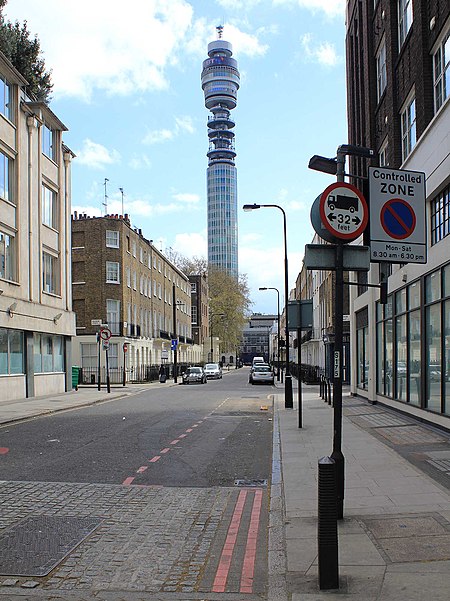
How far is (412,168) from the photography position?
17547mm

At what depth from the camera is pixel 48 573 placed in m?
5.73

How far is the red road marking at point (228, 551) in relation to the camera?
18.0 feet

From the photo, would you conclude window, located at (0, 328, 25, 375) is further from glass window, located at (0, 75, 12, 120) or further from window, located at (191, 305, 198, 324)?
window, located at (191, 305, 198, 324)

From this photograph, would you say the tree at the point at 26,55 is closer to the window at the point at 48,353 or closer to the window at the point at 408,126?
the window at the point at 48,353

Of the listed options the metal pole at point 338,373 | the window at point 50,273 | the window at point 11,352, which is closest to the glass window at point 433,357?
the metal pole at point 338,373

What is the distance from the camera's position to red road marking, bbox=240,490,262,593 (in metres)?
5.49

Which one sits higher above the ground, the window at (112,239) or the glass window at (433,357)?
the window at (112,239)

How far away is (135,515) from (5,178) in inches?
933

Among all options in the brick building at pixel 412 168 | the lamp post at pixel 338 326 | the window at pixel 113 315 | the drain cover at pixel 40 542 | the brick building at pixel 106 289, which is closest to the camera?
the drain cover at pixel 40 542

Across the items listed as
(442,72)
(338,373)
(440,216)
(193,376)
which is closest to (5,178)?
(442,72)

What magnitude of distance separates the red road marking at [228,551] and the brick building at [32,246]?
21.0 meters

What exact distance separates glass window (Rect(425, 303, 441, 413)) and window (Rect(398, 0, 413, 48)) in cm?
861

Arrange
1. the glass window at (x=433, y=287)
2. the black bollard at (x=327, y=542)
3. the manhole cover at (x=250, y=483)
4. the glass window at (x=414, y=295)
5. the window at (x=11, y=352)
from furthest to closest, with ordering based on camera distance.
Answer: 1. the window at (x=11, y=352)
2. the glass window at (x=414, y=295)
3. the glass window at (x=433, y=287)
4. the manhole cover at (x=250, y=483)
5. the black bollard at (x=327, y=542)

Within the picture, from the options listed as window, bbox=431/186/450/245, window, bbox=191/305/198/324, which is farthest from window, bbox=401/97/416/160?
window, bbox=191/305/198/324
